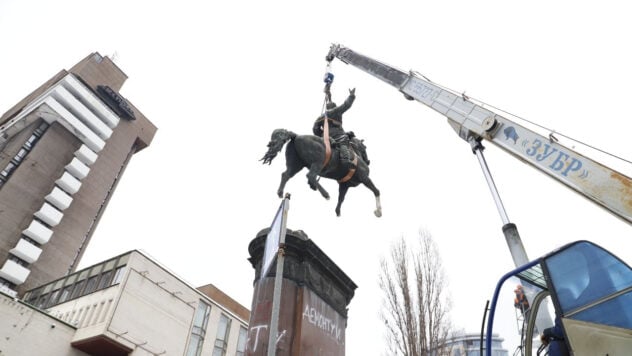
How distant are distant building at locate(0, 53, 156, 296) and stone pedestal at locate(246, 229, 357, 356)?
142 ft

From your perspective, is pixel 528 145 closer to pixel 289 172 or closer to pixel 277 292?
pixel 289 172

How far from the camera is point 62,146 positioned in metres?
49.8

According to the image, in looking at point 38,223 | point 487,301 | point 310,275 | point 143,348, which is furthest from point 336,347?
point 38,223

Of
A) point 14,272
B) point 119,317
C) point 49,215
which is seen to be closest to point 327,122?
point 119,317

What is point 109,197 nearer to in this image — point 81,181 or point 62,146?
point 81,181

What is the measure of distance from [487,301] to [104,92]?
62480 millimetres

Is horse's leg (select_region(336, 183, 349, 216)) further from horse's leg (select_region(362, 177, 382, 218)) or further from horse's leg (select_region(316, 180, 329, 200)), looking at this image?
horse's leg (select_region(316, 180, 329, 200))

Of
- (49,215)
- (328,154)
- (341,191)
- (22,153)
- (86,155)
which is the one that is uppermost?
(86,155)

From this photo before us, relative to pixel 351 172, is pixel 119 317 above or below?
above

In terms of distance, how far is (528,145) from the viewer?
6844 millimetres

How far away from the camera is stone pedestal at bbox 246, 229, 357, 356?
16.7 feet

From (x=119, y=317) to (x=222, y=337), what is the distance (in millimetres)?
10578

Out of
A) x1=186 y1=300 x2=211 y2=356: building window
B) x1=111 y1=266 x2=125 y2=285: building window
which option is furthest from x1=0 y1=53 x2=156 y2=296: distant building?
x1=186 y1=300 x2=211 y2=356: building window

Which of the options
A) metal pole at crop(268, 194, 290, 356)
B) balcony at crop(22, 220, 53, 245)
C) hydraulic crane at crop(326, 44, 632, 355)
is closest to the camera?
metal pole at crop(268, 194, 290, 356)
